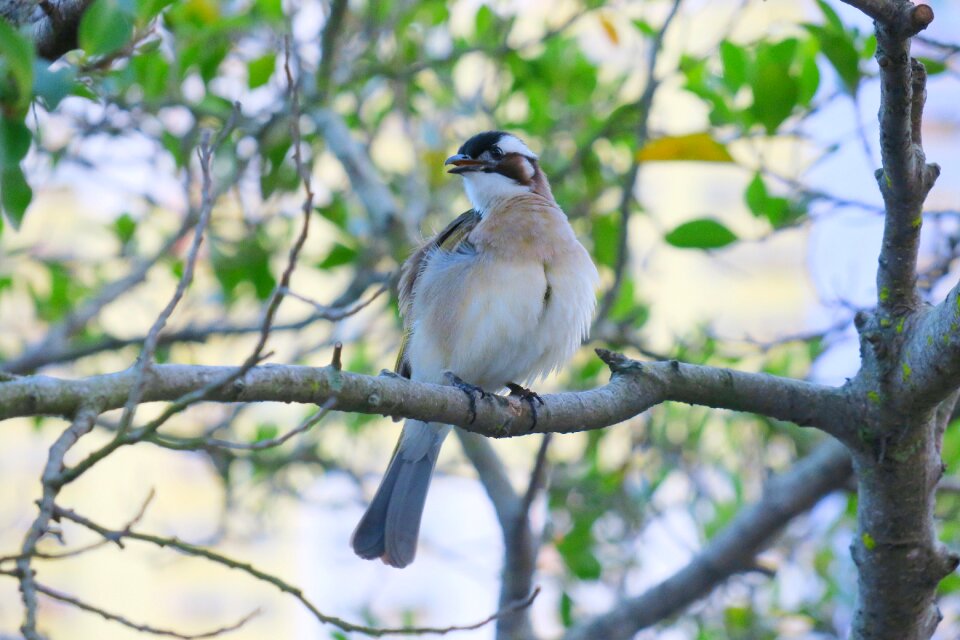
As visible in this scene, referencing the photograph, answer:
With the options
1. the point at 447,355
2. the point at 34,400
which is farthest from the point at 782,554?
the point at 34,400

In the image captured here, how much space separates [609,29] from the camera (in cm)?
609

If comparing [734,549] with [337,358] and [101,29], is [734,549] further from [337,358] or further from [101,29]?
[101,29]

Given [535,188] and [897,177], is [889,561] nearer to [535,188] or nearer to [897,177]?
[897,177]

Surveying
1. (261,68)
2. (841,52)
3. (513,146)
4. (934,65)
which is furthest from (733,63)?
(261,68)

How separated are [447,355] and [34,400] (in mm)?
2497

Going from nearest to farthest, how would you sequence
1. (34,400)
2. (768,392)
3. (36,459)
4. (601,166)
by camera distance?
1. (34,400)
2. (768,392)
3. (601,166)
4. (36,459)

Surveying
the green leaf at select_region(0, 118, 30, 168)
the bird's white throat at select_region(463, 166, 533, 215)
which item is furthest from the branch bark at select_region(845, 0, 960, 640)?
the bird's white throat at select_region(463, 166, 533, 215)

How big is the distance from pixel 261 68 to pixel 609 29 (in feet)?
6.87

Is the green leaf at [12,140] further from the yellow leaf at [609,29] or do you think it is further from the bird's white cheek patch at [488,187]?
the yellow leaf at [609,29]

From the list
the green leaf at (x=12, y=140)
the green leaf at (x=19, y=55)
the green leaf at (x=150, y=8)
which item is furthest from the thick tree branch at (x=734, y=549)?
the green leaf at (x=19, y=55)

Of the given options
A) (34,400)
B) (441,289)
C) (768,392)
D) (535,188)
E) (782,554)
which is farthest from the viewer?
(782,554)

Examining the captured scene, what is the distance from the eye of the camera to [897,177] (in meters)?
2.69

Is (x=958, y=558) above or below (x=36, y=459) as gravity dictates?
Result: below

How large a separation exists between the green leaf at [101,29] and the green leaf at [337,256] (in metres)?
2.83
